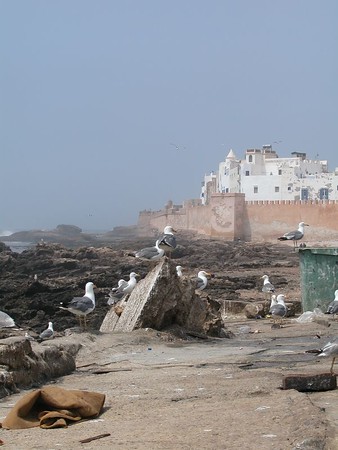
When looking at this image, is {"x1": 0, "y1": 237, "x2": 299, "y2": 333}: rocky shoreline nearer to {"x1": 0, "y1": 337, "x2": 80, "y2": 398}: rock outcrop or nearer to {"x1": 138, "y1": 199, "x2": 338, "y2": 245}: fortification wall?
{"x1": 0, "y1": 337, "x2": 80, "y2": 398}: rock outcrop

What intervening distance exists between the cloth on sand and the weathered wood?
126 cm

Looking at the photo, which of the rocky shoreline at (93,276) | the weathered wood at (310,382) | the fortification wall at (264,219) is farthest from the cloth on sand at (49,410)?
the fortification wall at (264,219)

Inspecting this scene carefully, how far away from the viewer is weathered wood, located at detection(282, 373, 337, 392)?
5.46 meters

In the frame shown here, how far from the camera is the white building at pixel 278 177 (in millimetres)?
72625

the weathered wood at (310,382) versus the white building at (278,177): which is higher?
the white building at (278,177)

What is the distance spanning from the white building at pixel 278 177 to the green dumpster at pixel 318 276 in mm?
57720

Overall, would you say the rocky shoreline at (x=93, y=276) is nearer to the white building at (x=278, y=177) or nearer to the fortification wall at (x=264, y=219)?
the fortification wall at (x=264, y=219)

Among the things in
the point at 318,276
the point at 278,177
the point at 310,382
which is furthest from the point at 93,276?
the point at 278,177

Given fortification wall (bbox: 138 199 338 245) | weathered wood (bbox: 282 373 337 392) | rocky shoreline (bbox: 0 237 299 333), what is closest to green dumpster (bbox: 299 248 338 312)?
rocky shoreline (bbox: 0 237 299 333)

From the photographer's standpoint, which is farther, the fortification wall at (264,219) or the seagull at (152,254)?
the fortification wall at (264,219)

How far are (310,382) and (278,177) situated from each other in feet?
228

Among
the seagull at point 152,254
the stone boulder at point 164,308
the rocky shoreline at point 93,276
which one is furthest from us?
the rocky shoreline at point 93,276

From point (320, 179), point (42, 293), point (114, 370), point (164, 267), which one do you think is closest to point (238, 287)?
point (42, 293)

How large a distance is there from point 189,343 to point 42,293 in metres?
10.0
